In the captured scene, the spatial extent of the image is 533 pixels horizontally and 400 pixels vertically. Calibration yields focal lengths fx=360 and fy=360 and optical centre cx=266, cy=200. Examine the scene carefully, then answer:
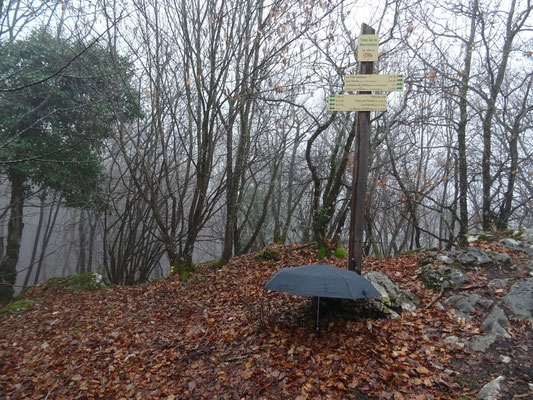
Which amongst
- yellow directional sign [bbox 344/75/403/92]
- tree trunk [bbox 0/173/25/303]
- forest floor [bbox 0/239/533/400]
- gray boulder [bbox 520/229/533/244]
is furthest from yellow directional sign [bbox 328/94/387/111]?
tree trunk [bbox 0/173/25/303]

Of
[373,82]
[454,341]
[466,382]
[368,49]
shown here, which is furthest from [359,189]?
[466,382]

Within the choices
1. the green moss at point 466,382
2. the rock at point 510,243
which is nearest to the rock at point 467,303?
the green moss at point 466,382

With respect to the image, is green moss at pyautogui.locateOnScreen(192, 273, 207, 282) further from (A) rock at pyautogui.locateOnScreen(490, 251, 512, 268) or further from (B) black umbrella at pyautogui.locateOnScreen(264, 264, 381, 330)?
(A) rock at pyautogui.locateOnScreen(490, 251, 512, 268)

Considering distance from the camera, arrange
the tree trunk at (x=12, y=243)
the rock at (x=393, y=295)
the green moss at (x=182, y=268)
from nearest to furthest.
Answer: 1. the rock at (x=393, y=295)
2. the green moss at (x=182, y=268)
3. the tree trunk at (x=12, y=243)

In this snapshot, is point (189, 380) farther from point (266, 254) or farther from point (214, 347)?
point (266, 254)

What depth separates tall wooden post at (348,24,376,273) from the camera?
→ 15.9ft

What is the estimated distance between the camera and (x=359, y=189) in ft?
16.1

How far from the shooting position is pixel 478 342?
4.14m

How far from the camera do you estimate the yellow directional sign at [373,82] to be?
14.9 ft

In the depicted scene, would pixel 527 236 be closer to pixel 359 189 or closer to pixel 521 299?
Answer: pixel 521 299

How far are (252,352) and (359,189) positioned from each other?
2536 millimetres

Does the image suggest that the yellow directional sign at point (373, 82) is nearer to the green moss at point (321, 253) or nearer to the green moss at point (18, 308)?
the green moss at point (321, 253)

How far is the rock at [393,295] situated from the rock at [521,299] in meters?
1.16

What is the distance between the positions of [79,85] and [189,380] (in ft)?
29.1
